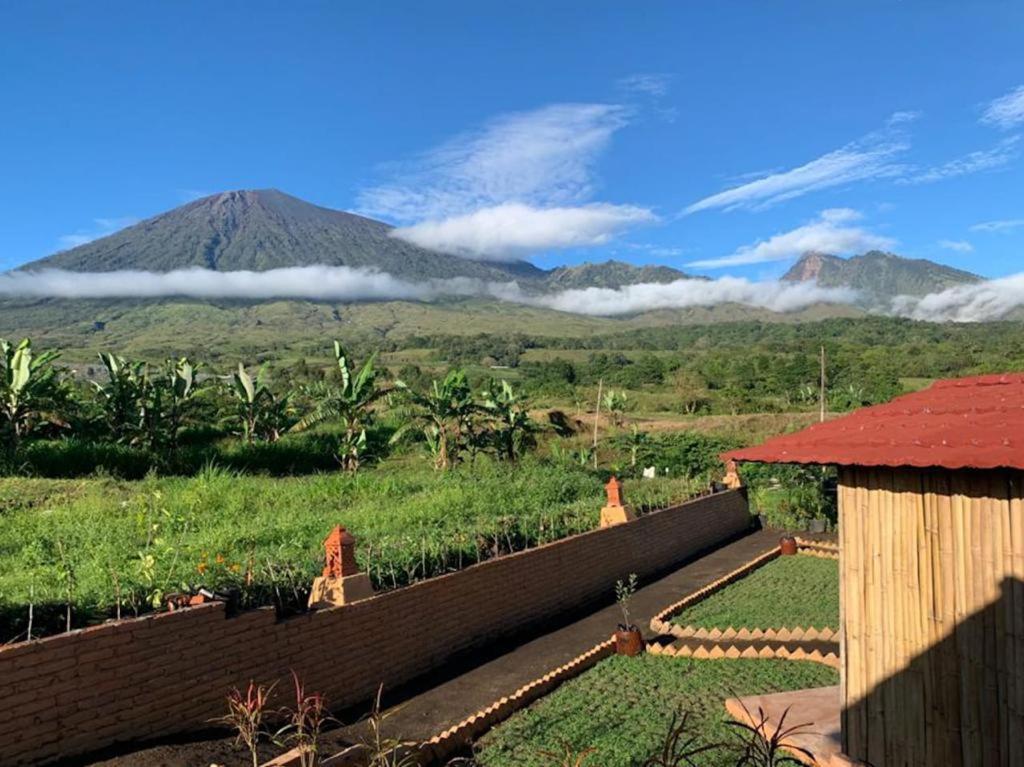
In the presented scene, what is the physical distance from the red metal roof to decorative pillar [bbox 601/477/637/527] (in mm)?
8774

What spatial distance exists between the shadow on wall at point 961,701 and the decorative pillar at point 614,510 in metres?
9.36

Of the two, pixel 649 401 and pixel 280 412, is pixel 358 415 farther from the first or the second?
pixel 649 401

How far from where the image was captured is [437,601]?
9836 mm

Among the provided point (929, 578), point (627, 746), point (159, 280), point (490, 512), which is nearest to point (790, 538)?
point (490, 512)

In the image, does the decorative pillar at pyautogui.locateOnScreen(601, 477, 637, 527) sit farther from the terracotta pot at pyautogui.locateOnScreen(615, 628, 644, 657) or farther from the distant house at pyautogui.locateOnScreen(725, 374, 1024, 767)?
the distant house at pyautogui.locateOnScreen(725, 374, 1024, 767)

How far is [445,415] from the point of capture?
61.4ft

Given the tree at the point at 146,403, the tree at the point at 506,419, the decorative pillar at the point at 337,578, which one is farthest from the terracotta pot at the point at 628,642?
the tree at the point at 146,403

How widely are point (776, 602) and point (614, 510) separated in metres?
3.47

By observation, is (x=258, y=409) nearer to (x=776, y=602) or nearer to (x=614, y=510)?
(x=614, y=510)

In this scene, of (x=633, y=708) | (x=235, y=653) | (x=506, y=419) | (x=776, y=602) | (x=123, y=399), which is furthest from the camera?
(x=506, y=419)

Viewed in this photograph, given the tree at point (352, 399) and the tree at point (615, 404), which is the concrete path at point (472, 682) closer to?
the tree at point (352, 399)

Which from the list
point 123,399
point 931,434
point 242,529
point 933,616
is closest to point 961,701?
point 933,616

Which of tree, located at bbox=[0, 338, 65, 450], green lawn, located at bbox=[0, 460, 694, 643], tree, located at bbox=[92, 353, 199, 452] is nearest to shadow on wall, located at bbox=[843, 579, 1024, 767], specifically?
green lawn, located at bbox=[0, 460, 694, 643]

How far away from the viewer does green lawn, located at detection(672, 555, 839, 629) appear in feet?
36.7
